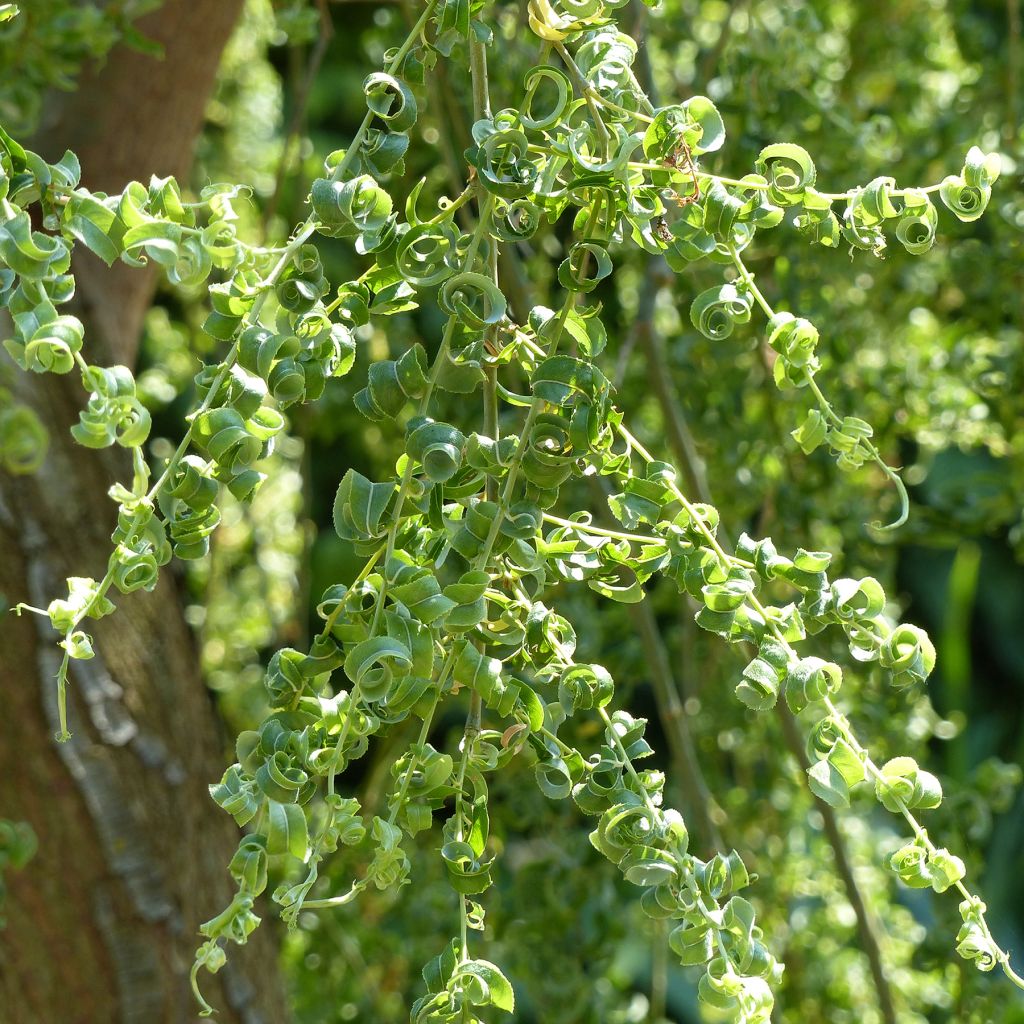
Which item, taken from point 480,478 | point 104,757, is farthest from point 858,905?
point 480,478

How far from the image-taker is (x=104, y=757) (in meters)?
1.00

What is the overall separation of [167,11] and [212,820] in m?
0.66

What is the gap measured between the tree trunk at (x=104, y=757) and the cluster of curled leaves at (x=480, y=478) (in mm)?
532

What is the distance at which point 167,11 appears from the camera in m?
1.13

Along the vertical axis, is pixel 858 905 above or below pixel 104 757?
below

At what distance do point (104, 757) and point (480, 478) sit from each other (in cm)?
61

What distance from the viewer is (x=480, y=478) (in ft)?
1.63

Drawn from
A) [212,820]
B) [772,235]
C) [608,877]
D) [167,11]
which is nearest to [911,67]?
[772,235]

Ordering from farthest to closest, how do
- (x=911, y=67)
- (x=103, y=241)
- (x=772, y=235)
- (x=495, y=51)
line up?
(x=911, y=67), (x=772, y=235), (x=495, y=51), (x=103, y=241)

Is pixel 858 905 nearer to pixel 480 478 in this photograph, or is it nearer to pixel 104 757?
pixel 104 757

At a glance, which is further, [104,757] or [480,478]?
[104,757]

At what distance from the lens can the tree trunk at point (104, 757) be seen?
968 mm

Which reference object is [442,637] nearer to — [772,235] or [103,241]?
[103,241]

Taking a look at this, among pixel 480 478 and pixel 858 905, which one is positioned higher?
pixel 480 478
